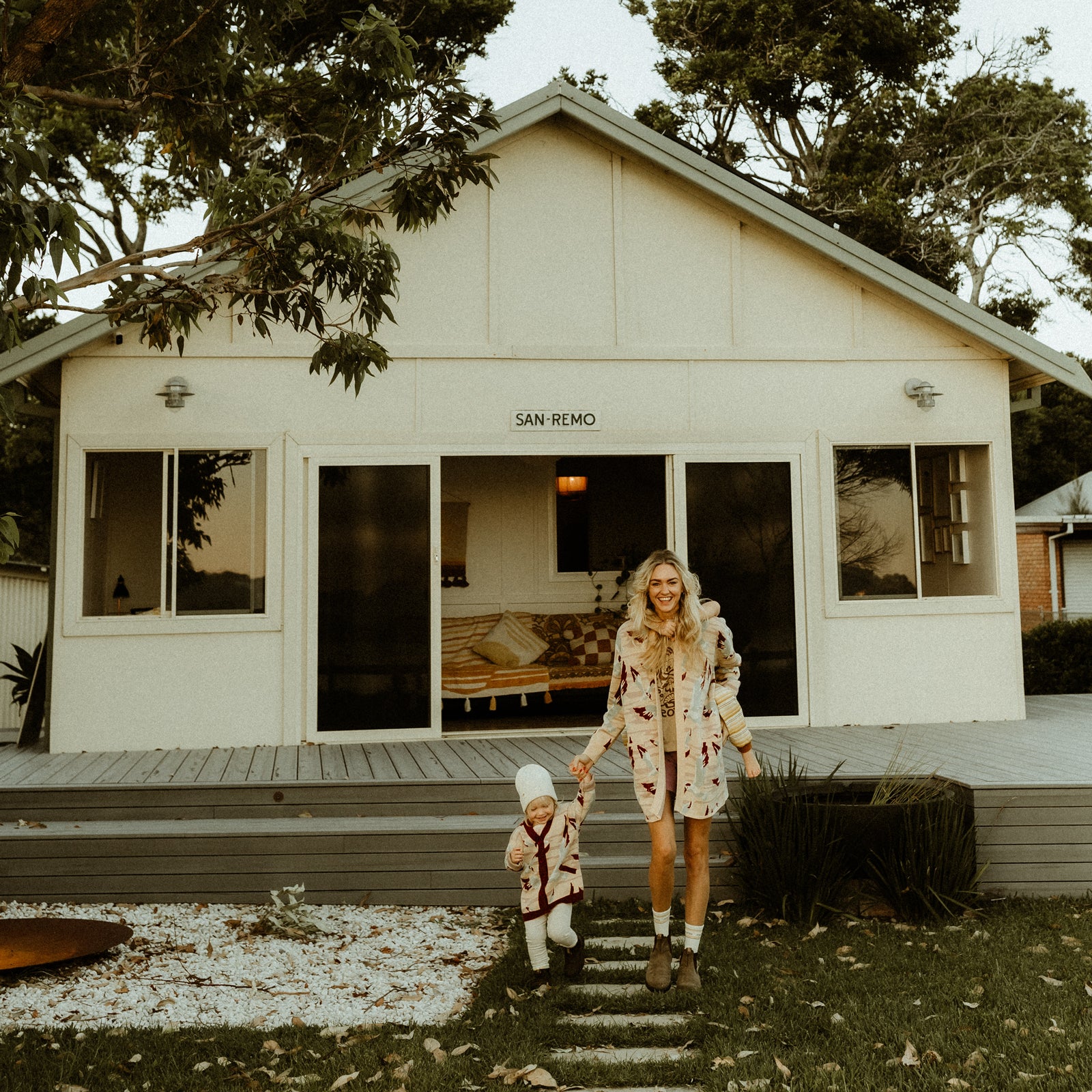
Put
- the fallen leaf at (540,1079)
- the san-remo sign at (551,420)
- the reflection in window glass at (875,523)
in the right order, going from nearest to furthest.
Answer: the fallen leaf at (540,1079) → the san-remo sign at (551,420) → the reflection in window glass at (875,523)

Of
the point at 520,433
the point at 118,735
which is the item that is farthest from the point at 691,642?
the point at 118,735

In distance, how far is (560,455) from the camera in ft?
27.6

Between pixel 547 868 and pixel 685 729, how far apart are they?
31.6 inches

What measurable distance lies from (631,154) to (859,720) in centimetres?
491

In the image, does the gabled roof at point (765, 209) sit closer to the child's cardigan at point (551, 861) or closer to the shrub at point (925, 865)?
the shrub at point (925, 865)

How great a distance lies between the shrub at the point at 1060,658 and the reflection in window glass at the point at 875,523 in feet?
20.5

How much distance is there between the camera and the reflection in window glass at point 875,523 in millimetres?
8664

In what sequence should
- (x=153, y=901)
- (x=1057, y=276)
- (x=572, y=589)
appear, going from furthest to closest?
(x=1057, y=276), (x=572, y=589), (x=153, y=901)

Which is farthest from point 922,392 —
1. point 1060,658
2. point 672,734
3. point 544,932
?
point 1060,658

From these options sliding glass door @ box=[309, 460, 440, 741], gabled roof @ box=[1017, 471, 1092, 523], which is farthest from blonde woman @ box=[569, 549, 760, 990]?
gabled roof @ box=[1017, 471, 1092, 523]

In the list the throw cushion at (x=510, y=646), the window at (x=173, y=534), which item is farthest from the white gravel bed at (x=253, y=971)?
the throw cushion at (x=510, y=646)

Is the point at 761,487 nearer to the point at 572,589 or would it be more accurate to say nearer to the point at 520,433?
the point at 520,433

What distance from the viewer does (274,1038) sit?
3.85 meters

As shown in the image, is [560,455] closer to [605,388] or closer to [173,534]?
[605,388]
